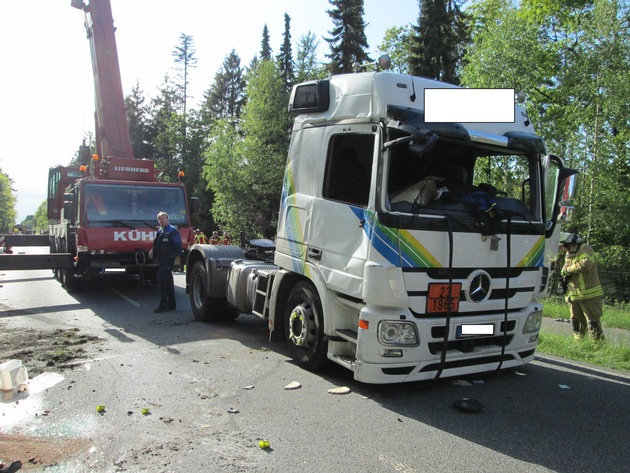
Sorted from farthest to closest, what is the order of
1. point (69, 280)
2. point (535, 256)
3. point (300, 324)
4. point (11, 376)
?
point (69, 280)
point (300, 324)
point (535, 256)
point (11, 376)

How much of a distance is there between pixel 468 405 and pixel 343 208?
2.15m

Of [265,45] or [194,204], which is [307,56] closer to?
[265,45]

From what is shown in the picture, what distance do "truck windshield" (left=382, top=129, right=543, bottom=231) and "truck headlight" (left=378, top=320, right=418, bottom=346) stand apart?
0.92m

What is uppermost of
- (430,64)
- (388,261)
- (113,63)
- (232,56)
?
(232,56)

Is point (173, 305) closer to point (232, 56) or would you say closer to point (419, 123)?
point (419, 123)

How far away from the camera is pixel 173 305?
927 centimetres

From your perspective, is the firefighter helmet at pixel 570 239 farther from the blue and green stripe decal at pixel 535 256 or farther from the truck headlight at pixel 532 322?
the truck headlight at pixel 532 322

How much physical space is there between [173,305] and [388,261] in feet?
20.3

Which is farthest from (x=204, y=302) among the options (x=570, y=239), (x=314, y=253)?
(x=570, y=239)

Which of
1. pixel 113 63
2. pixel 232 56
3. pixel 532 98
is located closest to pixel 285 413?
pixel 113 63

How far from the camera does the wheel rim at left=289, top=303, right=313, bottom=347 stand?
5.21 metres

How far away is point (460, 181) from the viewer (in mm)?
5188

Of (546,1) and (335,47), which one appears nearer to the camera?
(546,1)

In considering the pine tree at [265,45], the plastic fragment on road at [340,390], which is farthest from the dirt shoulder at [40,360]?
the pine tree at [265,45]
